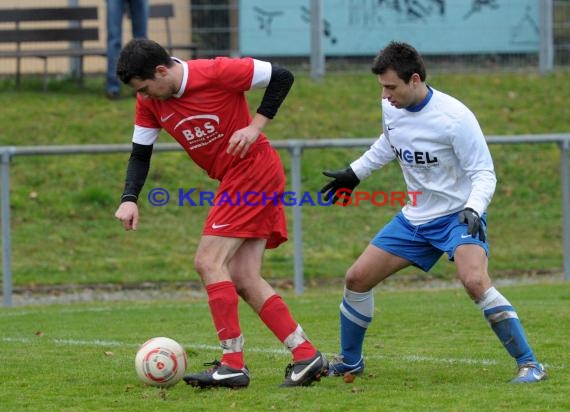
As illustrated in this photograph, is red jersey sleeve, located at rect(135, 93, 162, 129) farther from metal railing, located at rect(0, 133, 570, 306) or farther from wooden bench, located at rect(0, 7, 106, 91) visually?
wooden bench, located at rect(0, 7, 106, 91)

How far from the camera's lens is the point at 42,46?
18.6m

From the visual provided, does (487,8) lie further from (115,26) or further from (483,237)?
(483,237)

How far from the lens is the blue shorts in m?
6.69

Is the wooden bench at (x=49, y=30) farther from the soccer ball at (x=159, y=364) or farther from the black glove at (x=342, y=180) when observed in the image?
the soccer ball at (x=159, y=364)

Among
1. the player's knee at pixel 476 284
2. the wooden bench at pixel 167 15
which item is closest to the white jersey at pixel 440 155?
the player's knee at pixel 476 284

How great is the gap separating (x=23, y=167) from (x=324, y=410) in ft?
33.9

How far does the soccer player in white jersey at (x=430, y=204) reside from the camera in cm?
650

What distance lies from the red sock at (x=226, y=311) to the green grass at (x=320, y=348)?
0.21 m

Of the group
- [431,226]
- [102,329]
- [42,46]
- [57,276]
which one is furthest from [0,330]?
[42,46]

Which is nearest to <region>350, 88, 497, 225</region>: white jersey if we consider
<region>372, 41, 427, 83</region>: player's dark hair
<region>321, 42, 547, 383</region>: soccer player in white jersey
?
<region>321, 42, 547, 383</region>: soccer player in white jersey

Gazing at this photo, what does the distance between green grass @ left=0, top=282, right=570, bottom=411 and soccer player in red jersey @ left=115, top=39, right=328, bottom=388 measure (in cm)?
27

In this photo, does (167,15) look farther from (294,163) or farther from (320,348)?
(320,348)

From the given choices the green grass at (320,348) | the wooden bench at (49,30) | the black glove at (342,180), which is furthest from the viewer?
the wooden bench at (49,30)

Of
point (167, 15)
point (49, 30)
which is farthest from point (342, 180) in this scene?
point (167, 15)
